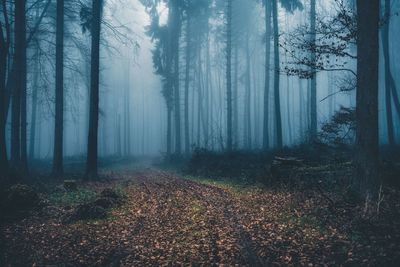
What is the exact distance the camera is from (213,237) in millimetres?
6539

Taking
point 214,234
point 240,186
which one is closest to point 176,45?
point 240,186

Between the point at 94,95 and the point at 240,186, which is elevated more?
the point at 94,95

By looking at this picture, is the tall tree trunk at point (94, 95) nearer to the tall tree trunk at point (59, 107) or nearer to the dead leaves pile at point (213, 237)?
the tall tree trunk at point (59, 107)

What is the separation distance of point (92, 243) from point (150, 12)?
2794 centimetres

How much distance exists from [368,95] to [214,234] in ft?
16.0

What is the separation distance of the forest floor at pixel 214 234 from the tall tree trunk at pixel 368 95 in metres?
0.82

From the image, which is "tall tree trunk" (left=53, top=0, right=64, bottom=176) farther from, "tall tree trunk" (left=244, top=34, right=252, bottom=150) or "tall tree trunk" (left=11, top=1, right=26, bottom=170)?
"tall tree trunk" (left=244, top=34, right=252, bottom=150)

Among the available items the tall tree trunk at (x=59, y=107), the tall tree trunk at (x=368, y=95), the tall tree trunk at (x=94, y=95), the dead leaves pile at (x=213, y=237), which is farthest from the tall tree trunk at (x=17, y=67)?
the tall tree trunk at (x=368, y=95)

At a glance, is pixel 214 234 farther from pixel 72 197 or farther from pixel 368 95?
pixel 72 197

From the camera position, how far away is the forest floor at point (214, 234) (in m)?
5.41

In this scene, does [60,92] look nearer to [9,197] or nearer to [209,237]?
[9,197]

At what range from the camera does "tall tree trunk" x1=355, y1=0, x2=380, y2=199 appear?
24.4 ft

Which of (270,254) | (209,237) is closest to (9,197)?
(209,237)

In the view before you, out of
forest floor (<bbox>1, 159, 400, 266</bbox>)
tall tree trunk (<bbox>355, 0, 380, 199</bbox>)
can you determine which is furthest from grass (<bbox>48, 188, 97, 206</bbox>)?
tall tree trunk (<bbox>355, 0, 380, 199</bbox>)
